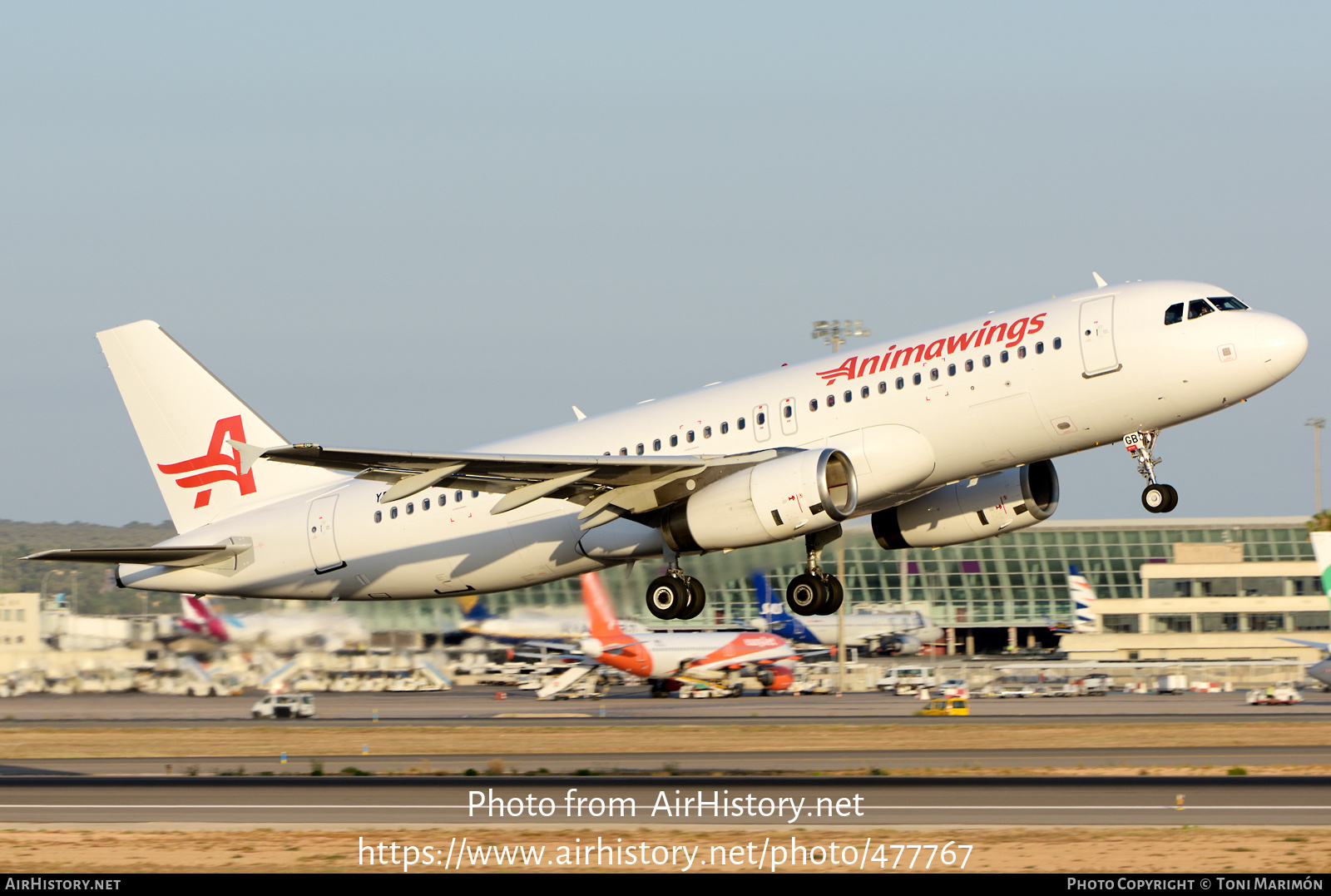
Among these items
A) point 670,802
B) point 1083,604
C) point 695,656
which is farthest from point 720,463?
point 1083,604

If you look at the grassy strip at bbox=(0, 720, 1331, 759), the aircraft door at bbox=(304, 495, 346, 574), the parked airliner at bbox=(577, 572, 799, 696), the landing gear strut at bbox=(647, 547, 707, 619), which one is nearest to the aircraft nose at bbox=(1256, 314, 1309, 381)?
the landing gear strut at bbox=(647, 547, 707, 619)

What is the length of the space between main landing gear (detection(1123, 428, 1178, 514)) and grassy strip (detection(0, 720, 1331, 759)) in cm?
1710

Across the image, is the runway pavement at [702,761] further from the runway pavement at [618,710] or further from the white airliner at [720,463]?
the runway pavement at [618,710]

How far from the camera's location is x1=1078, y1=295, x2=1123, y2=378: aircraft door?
28984mm

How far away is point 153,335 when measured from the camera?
39875mm

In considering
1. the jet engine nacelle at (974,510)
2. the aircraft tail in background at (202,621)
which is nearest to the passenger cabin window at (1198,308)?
A: the jet engine nacelle at (974,510)

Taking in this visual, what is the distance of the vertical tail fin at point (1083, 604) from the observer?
9862cm

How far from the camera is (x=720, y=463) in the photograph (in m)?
31.3

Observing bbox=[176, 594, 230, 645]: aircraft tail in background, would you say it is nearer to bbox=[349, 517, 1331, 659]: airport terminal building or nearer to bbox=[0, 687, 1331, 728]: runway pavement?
bbox=[0, 687, 1331, 728]: runway pavement

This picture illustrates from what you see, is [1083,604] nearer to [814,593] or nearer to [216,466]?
[814,593]

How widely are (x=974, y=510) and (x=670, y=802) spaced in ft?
32.8

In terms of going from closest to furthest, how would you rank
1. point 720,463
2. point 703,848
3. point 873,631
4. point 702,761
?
point 703,848 → point 720,463 → point 702,761 → point 873,631

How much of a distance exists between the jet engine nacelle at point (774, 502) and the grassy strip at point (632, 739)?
1669cm

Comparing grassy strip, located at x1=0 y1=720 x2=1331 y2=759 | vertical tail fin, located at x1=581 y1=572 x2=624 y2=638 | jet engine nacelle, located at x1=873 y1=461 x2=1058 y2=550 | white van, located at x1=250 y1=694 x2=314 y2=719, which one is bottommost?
grassy strip, located at x1=0 y1=720 x2=1331 y2=759
